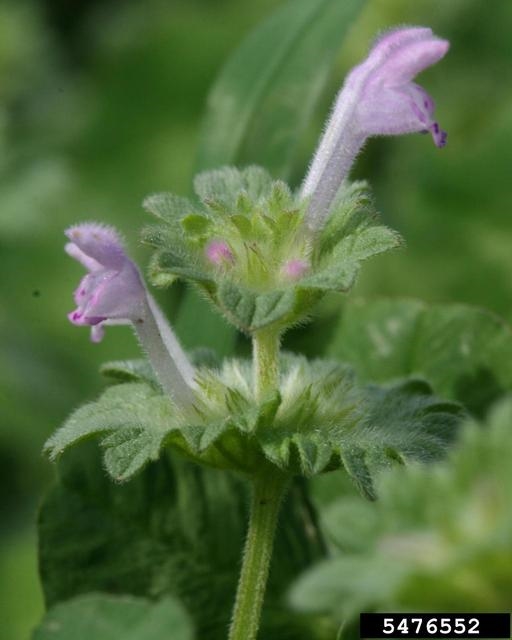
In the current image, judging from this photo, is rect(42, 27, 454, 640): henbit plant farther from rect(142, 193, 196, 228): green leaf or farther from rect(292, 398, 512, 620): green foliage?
rect(292, 398, 512, 620): green foliage

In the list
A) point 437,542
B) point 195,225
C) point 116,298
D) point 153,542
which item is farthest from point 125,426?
point 437,542

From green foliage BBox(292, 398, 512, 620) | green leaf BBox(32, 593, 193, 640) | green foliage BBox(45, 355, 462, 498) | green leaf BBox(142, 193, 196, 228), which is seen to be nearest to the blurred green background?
green foliage BBox(45, 355, 462, 498)

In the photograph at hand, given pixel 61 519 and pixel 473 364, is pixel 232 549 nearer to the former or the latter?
pixel 61 519

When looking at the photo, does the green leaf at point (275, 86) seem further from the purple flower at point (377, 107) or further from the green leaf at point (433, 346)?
the purple flower at point (377, 107)

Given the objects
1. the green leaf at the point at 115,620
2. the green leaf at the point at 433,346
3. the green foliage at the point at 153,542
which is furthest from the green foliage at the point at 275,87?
the green leaf at the point at 115,620

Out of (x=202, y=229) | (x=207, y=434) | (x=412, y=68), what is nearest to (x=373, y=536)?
(x=207, y=434)
